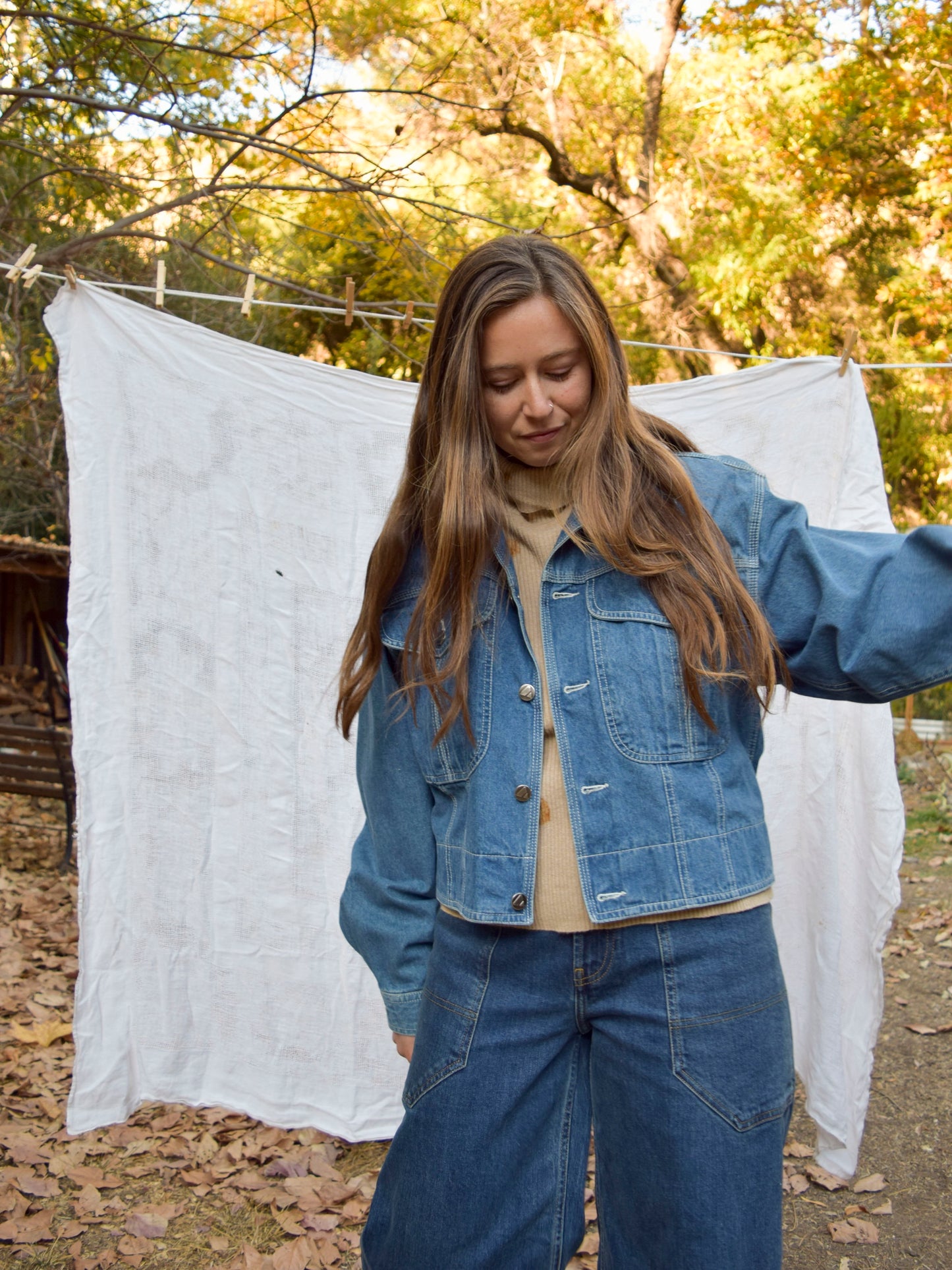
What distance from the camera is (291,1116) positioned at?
274 cm

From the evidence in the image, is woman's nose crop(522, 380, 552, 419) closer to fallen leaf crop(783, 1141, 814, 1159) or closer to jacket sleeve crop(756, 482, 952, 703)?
jacket sleeve crop(756, 482, 952, 703)

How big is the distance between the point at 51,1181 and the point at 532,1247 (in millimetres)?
Answer: 1902

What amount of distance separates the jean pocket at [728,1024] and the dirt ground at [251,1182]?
4.95 ft

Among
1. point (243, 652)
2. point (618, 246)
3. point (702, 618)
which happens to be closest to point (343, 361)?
point (618, 246)

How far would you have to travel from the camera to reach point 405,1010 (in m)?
1.56

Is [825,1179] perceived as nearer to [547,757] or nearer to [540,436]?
[547,757]

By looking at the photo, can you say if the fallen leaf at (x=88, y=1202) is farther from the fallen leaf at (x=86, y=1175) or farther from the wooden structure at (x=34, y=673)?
the wooden structure at (x=34, y=673)

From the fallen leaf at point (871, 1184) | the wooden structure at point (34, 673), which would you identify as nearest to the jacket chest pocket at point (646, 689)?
the fallen leaf at point (871, 1184)

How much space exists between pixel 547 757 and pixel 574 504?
1.10 ft

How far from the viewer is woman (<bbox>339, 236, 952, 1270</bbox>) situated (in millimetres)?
1255

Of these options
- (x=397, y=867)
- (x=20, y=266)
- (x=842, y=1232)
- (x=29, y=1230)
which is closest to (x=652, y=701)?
(x=397, y=867)

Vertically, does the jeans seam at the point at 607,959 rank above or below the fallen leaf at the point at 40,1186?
above

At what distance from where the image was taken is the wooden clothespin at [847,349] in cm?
247

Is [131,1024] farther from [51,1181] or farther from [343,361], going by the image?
[343,361]
